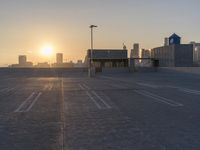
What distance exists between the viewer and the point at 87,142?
24.5 ft

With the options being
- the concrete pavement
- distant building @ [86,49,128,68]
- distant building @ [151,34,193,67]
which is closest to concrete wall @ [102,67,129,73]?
distant building @ [86,49,128,68]

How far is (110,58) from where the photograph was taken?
317 ft

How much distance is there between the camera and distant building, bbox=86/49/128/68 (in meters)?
95.1

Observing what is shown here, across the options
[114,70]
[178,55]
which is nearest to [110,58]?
[114,70]

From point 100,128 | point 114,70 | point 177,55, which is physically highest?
point 177,55

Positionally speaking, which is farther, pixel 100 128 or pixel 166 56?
pixel 166 56

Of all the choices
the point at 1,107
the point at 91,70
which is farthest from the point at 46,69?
the point at 1,107

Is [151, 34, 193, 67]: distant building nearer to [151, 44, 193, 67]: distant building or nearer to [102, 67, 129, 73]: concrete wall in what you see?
[151, 44, 193, 67]: distant building

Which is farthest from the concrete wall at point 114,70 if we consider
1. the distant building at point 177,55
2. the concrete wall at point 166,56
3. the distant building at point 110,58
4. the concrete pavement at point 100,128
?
the concrete pavement at point 100,128

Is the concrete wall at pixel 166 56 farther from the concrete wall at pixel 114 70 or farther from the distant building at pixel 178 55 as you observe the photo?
the concrete wall at pixel 114 70

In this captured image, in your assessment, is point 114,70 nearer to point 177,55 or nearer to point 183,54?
point 177,55

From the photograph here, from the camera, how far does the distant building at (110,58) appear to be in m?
95.1

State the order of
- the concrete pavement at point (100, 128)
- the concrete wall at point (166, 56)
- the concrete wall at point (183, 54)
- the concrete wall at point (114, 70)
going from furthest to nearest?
the concrete wall at point (166, 56), the concrete wall at point (183, 54), the concrete wall at point (114, 70), the concrete pavement at point (100, 128)

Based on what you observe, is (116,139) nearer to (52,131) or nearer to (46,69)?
(52,131)
